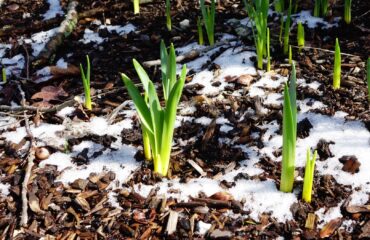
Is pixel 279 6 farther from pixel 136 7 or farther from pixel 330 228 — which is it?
pixel 330 228

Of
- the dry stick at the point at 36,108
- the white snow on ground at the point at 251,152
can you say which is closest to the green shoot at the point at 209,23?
the white snow on ground at the point at 251,152

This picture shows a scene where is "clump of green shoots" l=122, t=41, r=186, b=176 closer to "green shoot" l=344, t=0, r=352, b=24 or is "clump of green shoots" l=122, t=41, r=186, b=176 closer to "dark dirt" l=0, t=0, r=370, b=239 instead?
"dark dirt" l=0, t=0, r=370, b=239

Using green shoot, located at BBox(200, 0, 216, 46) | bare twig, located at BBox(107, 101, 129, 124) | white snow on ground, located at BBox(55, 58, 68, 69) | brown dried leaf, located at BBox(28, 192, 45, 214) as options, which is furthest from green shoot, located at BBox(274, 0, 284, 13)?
brown dried leaf, located at BBox(28, 192, 45, 214)

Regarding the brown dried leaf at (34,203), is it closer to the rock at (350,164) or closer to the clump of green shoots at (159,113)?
the clump of green shoots at (159,113)

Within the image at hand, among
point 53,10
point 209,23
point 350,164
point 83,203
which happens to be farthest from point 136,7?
point 350,164

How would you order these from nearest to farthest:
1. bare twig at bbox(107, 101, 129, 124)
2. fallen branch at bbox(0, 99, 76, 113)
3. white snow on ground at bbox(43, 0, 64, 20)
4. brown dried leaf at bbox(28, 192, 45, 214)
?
brown dried leaf at bbox(28, 192, 45, 214) → bare twig at bbox(107, 101, 129, 124) → fallen branch at bbox(0, 99, 76, 113) → white snow on ground at bbox(43, 0, 64, 20)

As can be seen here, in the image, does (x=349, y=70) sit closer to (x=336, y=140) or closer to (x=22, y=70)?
(x=336, y=140)
